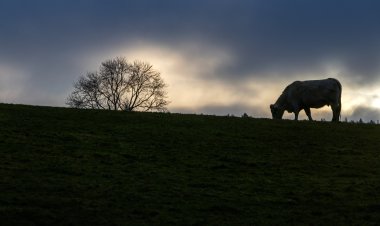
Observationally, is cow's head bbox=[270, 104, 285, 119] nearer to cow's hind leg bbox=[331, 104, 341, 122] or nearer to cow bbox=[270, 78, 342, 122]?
cow bbox=[270, 78, 342, 122]

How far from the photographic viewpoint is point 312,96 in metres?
34.6

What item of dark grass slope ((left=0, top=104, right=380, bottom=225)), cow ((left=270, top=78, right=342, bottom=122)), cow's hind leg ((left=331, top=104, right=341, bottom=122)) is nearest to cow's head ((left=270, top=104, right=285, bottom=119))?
cow ((left=270, top=78, right=342, bottom=122))

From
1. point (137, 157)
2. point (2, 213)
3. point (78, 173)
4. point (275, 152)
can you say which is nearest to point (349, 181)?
point (275, 152)

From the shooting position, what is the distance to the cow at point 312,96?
34.2 m

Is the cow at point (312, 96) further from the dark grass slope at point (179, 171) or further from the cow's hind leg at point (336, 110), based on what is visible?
the dark grass slope at point (179, 171)

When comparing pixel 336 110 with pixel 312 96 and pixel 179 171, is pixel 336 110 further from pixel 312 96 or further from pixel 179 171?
pixel 179 171

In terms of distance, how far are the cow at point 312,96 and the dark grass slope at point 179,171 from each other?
33.4 ft

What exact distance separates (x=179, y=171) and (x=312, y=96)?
2070 centimetres

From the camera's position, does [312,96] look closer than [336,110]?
No

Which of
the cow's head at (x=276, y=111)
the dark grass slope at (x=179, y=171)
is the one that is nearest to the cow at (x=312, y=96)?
the cow's head at (x=276, y=111)

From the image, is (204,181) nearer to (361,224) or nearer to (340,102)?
(361,224)

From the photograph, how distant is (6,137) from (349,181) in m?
9.55

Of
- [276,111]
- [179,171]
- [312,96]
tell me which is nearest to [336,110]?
[312,96]

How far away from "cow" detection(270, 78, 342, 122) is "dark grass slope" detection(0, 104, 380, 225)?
33.4ft
